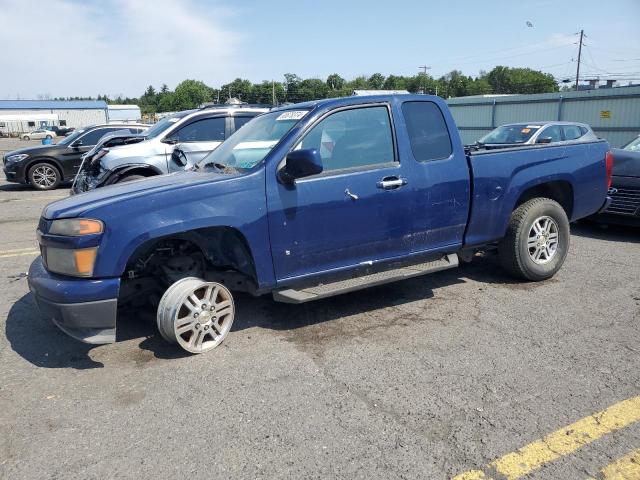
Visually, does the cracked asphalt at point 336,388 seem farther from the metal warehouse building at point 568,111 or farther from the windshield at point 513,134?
the metal warehouse building at point 568,111

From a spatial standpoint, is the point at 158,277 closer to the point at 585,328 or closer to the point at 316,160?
the point at 316,160

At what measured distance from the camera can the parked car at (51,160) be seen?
1360cm

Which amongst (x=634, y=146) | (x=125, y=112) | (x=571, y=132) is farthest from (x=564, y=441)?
(x=125, y=112)

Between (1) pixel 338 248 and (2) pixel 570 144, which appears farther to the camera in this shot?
(2) pixel 570 144

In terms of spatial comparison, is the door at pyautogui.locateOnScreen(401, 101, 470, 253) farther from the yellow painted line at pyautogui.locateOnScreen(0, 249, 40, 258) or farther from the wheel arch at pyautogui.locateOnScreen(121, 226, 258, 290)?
the yellow painted line at pyautogui.locateOnScreen(0, 249, 40, 258)

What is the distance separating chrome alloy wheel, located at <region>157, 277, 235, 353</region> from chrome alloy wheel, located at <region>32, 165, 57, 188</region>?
12053 millimetres

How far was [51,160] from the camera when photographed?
13.8 meters

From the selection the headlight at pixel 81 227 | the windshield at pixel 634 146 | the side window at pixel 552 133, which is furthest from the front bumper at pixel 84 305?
the side window at pixel 552 133

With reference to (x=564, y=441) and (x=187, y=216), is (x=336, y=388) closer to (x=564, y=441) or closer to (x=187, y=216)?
(x=564, y=441)

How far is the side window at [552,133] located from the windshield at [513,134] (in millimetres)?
165

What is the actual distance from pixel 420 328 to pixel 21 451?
9.62 feet

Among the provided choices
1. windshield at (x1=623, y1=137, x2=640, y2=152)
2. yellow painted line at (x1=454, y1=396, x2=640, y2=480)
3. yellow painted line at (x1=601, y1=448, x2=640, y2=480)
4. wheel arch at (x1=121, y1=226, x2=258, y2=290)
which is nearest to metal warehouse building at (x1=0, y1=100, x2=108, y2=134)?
windshield at (x1=623, y1=137, x2=640, y2=152)

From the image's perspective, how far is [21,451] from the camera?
9.09 feet

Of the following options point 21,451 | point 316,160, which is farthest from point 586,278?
point 21,451
